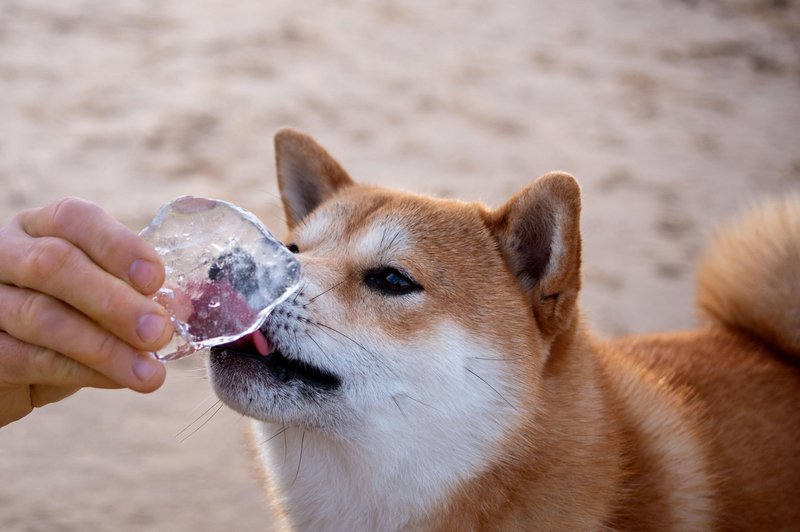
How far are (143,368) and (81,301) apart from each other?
0.18m

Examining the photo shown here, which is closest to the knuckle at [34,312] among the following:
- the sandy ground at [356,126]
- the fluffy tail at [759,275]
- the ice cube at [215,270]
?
the ice cube at [215,270]

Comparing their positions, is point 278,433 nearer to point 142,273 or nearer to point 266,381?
point 266,381

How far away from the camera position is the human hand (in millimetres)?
1626

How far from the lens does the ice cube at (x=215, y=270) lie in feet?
6.29

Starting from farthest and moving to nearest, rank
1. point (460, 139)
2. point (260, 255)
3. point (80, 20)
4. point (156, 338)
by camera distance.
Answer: point (80, 20) < point (460, 139) < point (260, 255) < point (156, 338)

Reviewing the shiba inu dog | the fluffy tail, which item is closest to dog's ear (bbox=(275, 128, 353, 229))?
the shiba inu dog

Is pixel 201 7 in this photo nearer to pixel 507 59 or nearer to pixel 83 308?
pixel 507 59

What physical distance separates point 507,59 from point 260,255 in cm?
508

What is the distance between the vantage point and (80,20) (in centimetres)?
661

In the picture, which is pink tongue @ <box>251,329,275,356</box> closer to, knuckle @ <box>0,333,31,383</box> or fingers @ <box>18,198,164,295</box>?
fingers @ <box>18,198,164,295</box>

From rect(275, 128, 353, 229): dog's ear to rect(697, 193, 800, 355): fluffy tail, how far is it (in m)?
1.37

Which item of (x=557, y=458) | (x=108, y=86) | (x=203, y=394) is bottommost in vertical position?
(x=203, y=394)

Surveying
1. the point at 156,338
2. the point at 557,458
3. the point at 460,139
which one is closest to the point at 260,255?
the point at 156,338

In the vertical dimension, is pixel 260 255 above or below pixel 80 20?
above
